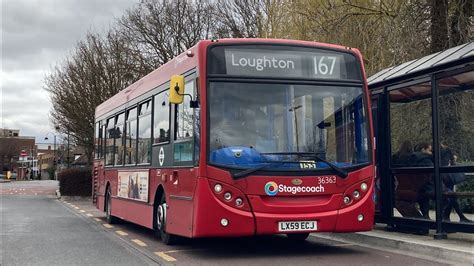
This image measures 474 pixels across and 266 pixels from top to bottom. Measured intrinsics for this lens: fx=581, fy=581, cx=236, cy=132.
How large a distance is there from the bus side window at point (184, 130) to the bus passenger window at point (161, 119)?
0.55 metres

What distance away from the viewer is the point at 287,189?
797 cm

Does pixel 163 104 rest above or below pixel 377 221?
above

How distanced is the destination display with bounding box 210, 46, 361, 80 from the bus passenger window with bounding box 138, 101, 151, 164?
3.10m

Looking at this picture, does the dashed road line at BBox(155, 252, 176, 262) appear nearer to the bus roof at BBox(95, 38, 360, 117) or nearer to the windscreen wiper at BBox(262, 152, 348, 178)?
the windscreen wiper at BBox(262, 152, 348, 178)

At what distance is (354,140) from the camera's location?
27.8 ft

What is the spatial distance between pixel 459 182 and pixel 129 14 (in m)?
26.3

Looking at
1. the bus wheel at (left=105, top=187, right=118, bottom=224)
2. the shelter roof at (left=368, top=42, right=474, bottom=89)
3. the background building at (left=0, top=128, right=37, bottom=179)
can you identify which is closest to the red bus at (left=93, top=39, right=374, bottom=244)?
the shelter roof at (left=368, top=42, right=474, bottom=89)

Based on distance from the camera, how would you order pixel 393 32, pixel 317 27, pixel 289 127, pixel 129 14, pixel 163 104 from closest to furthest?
pixel 289 127, pixel 163 104, pixel 393 32, pixel 317 27, pixel 129 14

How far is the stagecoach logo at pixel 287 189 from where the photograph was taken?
7891 mm

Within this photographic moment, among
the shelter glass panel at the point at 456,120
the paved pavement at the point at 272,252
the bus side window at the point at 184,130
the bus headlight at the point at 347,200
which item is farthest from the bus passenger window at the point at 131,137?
the shelter glass panel at the point at 456,120

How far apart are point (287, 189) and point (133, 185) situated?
4.71 m

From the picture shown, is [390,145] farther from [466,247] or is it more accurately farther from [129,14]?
[129,14]

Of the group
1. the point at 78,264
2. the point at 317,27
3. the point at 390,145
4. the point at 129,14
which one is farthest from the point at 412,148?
the point at 129,14

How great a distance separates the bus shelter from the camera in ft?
29.6
